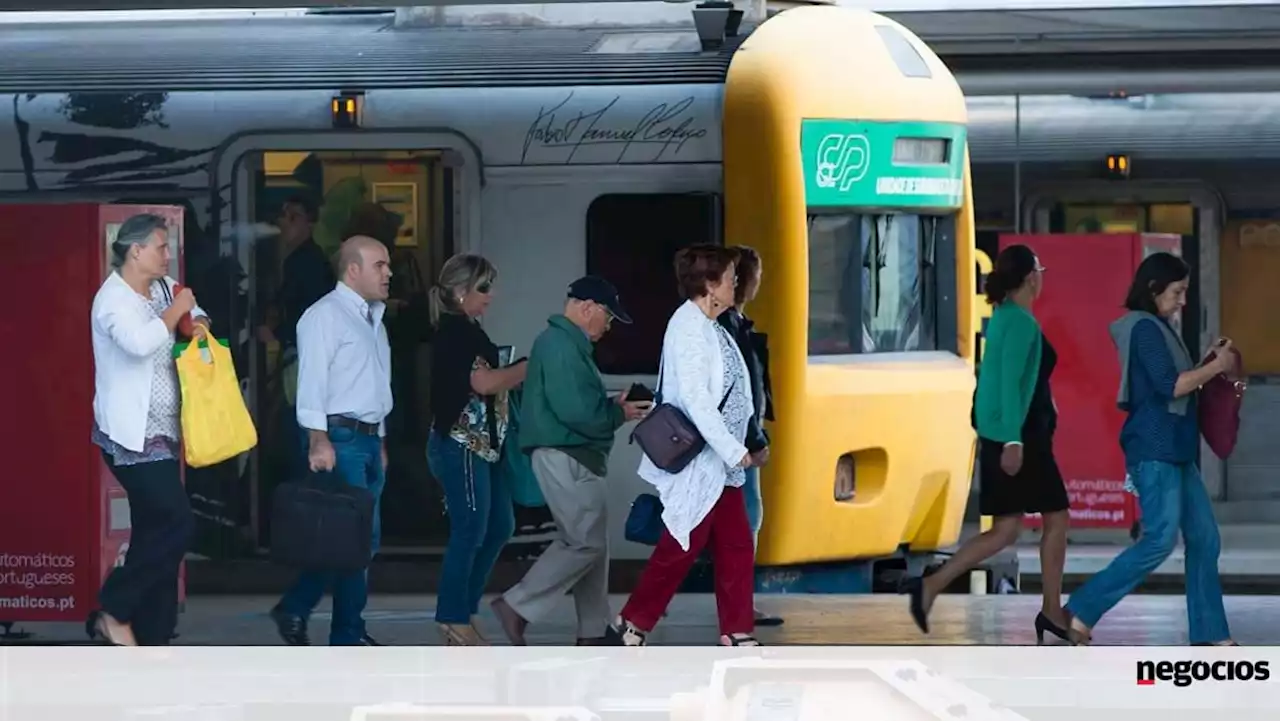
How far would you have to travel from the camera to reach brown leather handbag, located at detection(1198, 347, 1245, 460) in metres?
7.12

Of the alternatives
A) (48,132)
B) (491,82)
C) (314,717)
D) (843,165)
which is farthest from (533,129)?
(314,717)

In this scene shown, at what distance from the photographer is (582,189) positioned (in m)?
7.26

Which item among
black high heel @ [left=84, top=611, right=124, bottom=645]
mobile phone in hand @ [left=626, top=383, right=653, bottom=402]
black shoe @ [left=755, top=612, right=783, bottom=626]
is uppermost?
mobile phone in hand @ [left=626, top=383, right=653, bottom=402]

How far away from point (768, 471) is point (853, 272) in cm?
79

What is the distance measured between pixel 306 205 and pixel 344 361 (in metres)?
0.59

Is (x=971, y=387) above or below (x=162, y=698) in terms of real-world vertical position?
above

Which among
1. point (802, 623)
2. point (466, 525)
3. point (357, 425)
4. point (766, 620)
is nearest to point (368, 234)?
point (357, 425)

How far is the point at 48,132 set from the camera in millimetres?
7375

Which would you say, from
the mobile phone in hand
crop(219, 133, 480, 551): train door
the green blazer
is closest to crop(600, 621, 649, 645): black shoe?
crop(219, 133, 480, 551): train door

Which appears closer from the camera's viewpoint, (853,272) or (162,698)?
(853,272)

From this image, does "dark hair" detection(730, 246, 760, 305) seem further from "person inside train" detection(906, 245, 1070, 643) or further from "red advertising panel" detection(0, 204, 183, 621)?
"red advertising panel" detection(0, 204, 183, 621)

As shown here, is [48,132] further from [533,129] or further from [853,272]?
[853,272]

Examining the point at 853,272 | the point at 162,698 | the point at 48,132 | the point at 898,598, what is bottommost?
the point at 162,698

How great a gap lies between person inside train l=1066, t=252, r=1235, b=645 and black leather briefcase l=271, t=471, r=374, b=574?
2.61 m
